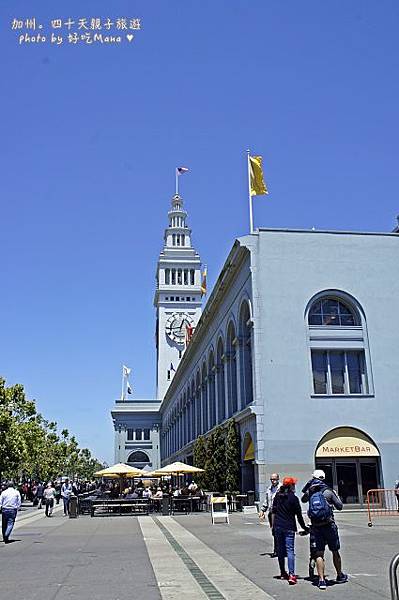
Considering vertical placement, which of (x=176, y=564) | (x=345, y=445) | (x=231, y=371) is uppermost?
(x=231, y=371)

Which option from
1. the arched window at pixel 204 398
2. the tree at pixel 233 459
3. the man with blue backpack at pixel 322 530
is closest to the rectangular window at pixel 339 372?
the tree at pixel 233 459

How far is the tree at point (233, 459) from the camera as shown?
115 ft

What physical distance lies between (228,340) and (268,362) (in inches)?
325

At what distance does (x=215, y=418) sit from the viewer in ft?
151

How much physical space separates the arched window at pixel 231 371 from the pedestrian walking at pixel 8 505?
825 inches

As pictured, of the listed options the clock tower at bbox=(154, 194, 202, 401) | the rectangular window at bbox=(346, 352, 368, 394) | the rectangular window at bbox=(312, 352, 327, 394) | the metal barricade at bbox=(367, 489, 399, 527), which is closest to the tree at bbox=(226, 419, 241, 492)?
the rectangular window at bbox=(312, 352, 327, 394)

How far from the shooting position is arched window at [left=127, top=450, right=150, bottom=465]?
105 meters

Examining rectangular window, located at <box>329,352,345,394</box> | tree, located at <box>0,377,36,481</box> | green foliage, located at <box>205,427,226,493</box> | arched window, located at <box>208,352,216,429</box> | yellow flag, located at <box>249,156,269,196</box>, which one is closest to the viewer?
rectangular window, located at <box>329,352,345,394</box>

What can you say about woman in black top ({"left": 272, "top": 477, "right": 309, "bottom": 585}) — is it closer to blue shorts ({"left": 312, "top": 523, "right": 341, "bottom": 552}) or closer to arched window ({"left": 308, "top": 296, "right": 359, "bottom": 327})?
blue shorts ({"left": 312, "top": 523, "right": 341, "bottom": 552})

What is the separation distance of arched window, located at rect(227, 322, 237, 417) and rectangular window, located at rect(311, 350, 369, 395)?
23.2 feet

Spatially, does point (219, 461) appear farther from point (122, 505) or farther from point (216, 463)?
point (122, 505)

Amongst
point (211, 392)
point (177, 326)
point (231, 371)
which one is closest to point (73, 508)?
point (231, 371)

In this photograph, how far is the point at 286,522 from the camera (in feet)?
37.4

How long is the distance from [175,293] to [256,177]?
79.1 m
